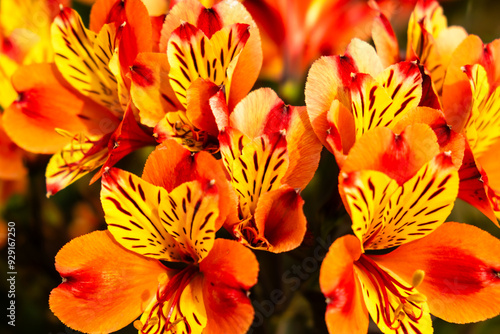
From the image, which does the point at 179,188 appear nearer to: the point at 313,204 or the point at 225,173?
the point at 225,173

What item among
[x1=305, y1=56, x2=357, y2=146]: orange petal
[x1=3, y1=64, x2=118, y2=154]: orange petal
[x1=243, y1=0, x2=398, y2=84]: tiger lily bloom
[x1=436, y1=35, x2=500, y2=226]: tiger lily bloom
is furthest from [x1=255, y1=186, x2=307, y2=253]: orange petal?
[x1=243, y1=0, x2=398, y2=84]: tiger lily bloom

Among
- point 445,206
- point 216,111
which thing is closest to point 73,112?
point 216,111

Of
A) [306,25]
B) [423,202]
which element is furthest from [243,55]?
[306,25]

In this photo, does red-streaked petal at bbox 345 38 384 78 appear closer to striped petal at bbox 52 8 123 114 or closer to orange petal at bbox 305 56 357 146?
orange petal at bbox 305 56 357 146

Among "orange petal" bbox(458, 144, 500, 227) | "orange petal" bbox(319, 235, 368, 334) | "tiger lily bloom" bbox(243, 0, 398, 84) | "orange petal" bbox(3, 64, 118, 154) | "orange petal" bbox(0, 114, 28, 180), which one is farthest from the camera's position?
"tiger lily bloom" bbox(243, 0, 398, 84)

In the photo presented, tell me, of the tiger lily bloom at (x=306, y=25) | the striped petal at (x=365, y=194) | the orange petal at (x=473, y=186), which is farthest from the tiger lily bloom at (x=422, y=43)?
the tiger lily bloom at (x=306, y=25)

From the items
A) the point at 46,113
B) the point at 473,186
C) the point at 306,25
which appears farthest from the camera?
the point at 306,25

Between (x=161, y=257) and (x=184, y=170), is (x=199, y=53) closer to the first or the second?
(x=184, y=170)
